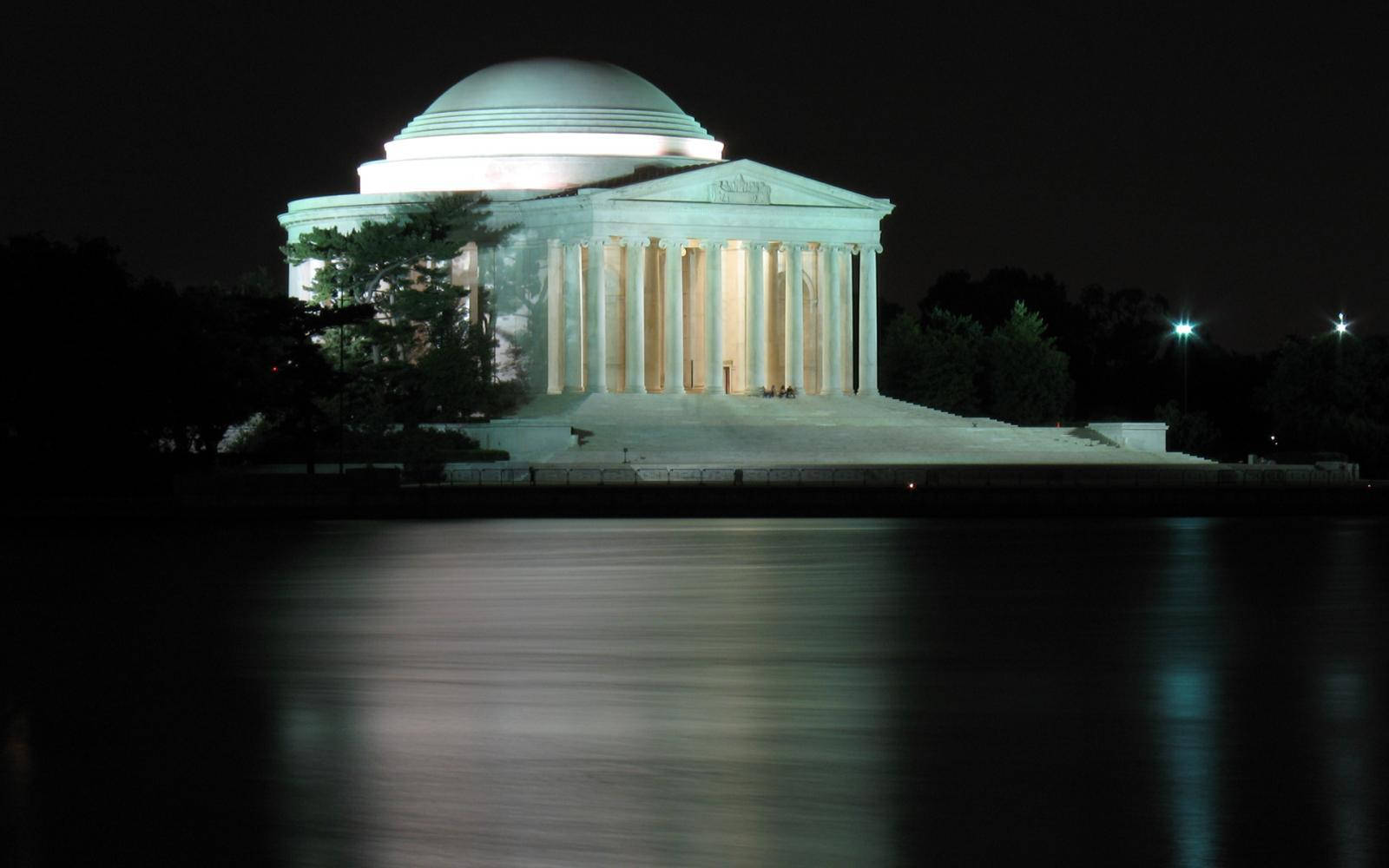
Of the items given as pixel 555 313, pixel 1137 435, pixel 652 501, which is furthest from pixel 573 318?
pixel 652 501

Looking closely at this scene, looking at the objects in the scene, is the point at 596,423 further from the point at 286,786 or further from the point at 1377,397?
the point at 286,786

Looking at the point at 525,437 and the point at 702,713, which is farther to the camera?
the point at 525,437

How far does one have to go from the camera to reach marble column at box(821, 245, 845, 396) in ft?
409

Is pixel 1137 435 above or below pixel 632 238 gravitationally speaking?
below

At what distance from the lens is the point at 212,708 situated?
27688 mm

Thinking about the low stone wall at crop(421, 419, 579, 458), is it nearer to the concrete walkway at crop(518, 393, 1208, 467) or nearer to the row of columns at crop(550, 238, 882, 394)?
the concrete walkway at crop(518, 393, 1208, 467)

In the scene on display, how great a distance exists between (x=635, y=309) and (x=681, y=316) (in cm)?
316

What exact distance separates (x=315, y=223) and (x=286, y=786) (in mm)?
104103

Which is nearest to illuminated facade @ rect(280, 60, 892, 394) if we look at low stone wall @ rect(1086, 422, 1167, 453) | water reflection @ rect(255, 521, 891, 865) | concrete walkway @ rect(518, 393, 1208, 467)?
concrete walkway @ rect(518, 393, 1208, 467)

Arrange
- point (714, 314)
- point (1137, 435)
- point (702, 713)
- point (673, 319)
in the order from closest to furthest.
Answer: point (702, 713) < point (1137, 435) < point (673, 319) < point (714, 314)

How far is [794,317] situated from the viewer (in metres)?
123

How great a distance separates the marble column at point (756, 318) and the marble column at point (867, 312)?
19.7 ft

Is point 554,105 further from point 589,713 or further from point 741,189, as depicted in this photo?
point 589,713

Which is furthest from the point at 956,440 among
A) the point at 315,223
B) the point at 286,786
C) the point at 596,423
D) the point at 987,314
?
the point at 286,786
